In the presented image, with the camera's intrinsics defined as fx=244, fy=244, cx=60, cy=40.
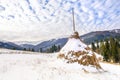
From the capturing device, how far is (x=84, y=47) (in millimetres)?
25766

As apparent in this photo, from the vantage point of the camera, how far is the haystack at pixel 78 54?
24.0 meters

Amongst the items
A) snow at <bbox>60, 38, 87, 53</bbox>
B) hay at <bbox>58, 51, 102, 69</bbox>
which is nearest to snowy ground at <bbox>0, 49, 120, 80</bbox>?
hay at <bbox>58, 51, 102, 69</bbox>

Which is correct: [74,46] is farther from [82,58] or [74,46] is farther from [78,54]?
[82,58]

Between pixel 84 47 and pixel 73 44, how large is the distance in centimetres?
133

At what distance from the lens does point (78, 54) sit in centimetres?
2473

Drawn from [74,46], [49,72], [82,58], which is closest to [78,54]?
[82,58]

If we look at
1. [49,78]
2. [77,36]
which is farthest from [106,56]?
[49,78]

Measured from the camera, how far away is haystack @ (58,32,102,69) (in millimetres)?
24020

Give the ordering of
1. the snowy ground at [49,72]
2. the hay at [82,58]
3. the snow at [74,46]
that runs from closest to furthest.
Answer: the snowy ground at [49,72], the hay at [82,58], the snow at [74,46]

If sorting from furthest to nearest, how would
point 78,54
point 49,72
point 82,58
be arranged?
point 78,54
point 82,58
point 49,72

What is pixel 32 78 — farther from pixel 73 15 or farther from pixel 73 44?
pixel 73 15

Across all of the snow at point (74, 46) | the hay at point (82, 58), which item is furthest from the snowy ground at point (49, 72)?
the snow at point (74, 46)

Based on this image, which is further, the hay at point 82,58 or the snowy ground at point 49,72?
the hay at point 82,58

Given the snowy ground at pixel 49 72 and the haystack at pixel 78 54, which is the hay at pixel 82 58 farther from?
the snowy ground at pixel 49 72
